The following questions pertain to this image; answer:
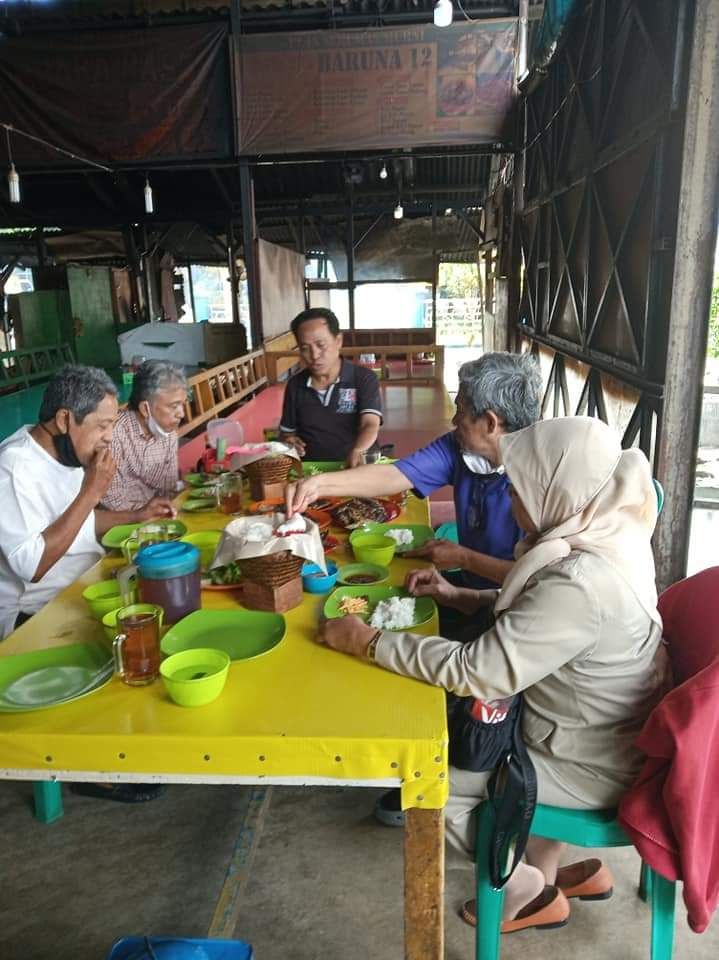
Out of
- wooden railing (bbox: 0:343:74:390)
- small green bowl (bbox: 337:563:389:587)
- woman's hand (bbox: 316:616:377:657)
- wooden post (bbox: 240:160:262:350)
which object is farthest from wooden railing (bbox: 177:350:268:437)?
woman's hand (bbox: 316:616:377:657)

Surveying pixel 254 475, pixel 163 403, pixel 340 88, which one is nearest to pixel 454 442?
pixel 254 475

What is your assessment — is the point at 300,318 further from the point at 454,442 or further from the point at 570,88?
the point at 570,88

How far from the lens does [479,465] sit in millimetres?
2443

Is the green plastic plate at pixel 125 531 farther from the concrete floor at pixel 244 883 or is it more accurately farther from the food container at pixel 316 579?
the concrete floor at pixel 244 883

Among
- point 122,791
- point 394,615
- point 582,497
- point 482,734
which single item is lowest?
point 122,791

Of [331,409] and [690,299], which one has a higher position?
[690,299]

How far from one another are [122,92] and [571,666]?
8160 mm

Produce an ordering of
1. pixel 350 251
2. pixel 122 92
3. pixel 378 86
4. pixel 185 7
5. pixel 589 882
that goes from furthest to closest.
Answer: pixel 350 251
pixel 185 7
pixel 122 92
pixel 378 86
pixel 589 882

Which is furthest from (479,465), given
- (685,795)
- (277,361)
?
(277,361)

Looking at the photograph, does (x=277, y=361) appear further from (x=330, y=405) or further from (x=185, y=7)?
(x=330, y=405)

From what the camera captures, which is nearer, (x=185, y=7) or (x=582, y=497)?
(x=582, y=497)

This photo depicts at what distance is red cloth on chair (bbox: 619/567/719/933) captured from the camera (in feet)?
4.41

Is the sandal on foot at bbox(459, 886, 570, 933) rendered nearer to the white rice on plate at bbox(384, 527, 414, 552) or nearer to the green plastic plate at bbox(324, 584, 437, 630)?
the green plastic plate at bbox(324, 584, 437, 630)

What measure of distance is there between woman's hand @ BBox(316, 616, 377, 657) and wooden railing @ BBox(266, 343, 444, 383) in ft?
22.9
